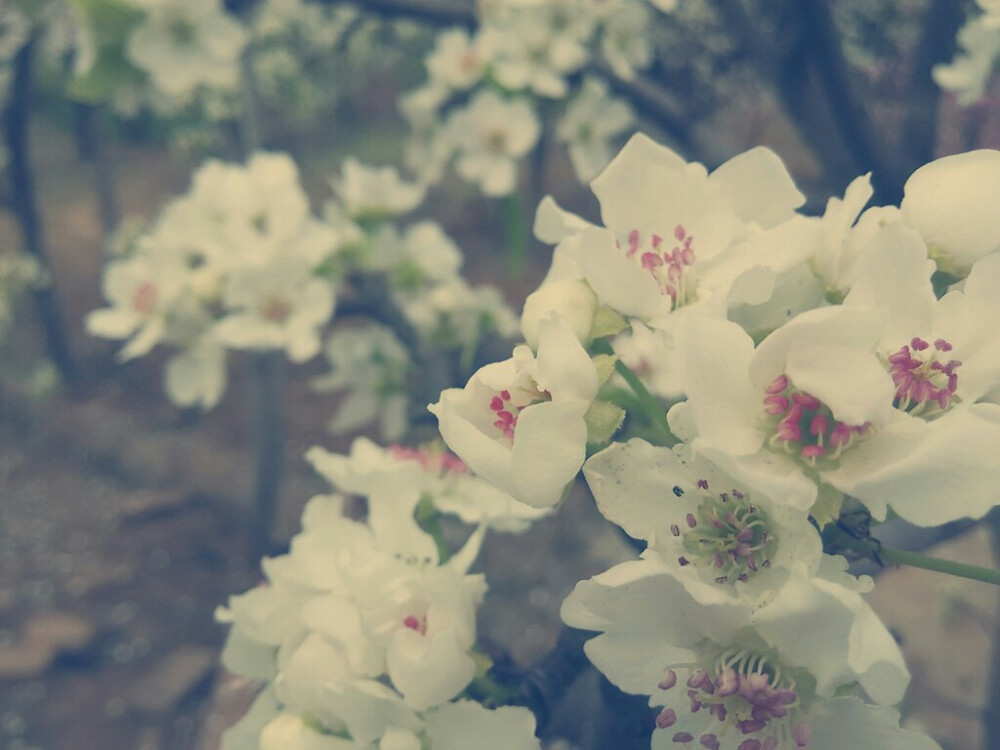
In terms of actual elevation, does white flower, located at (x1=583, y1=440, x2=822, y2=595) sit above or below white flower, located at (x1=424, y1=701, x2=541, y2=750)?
above

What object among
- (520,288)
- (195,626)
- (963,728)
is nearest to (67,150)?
(520,288)

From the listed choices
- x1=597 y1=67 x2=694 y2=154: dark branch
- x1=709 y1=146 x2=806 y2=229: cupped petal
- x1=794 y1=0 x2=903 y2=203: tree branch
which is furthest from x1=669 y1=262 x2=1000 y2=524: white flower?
x1=597 y1=67 x2=694 y2=154: dark branch

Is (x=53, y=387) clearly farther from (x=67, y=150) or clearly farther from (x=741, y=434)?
(x=741, y=434)

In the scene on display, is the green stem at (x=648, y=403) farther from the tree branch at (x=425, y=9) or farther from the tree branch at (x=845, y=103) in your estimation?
the tree branch at (x=425, y=9)

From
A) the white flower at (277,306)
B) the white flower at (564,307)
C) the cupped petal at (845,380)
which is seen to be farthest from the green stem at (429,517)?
the white flower at (277,306)

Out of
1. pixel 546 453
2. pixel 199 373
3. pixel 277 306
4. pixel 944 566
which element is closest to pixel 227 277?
pixel 277 306

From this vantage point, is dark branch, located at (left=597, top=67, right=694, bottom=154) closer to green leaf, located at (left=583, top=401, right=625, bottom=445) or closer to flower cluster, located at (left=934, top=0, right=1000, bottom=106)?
flower cluster, located at (left=934, top=0, right=1000, bottom=106)

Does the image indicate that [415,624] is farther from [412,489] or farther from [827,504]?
[827,504]

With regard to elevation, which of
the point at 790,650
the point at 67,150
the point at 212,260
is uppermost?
the point at 790,650
